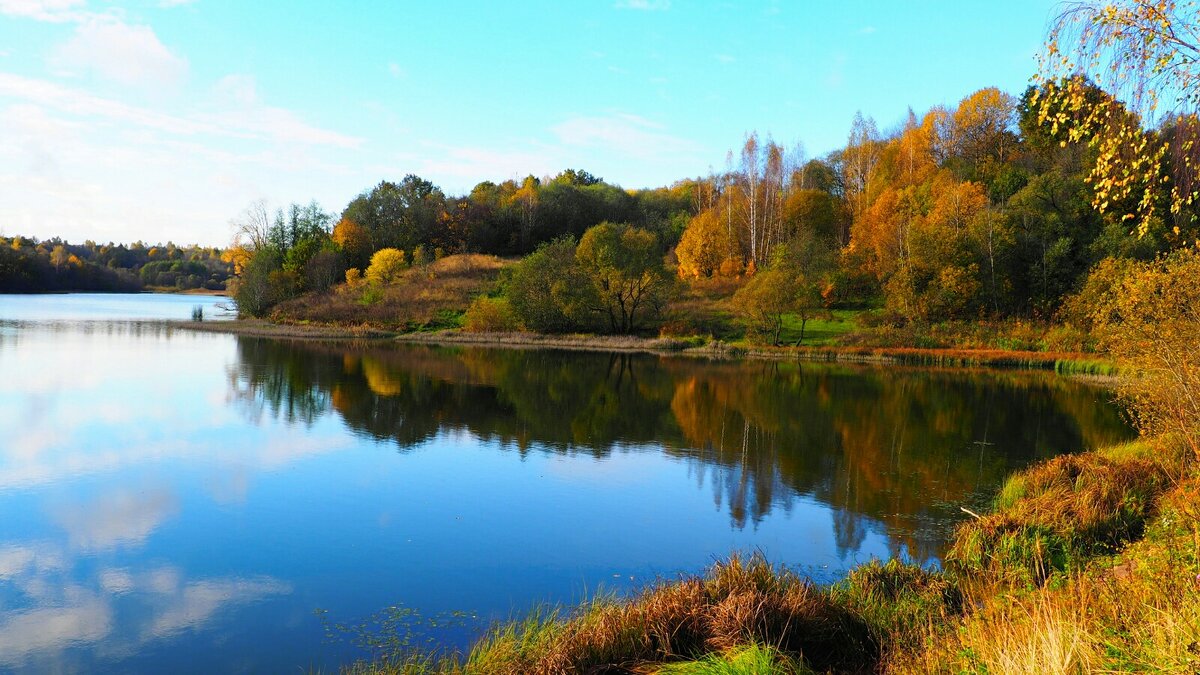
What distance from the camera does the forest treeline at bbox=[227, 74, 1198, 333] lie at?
4978 centimetres

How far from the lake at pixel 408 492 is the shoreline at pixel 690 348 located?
10.3 m

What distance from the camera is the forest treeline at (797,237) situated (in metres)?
49.8

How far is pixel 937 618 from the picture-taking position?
777 centimetres

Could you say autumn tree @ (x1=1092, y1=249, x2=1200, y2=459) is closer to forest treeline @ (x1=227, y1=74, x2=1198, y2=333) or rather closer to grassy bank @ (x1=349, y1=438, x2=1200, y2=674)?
grassy bank @ (x1=349, y1=438, x2=1200, y2=674)

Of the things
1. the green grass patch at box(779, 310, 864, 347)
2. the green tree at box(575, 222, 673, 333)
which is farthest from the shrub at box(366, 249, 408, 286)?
the green grass patch at box(779, 310, 864, 347)

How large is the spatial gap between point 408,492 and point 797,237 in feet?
180

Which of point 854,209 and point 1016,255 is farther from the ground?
point 854,209

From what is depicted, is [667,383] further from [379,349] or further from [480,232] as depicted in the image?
[480,232]

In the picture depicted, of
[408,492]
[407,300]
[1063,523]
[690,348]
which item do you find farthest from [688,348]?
[1063,523]

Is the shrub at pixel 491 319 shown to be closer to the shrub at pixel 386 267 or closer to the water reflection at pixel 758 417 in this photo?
the water reflection at pixel 758 417

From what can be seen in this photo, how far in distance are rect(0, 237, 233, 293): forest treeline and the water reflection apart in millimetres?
81304

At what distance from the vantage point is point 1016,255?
167 feet

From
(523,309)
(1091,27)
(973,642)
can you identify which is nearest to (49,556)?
(973,642)

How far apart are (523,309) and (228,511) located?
4223cm
